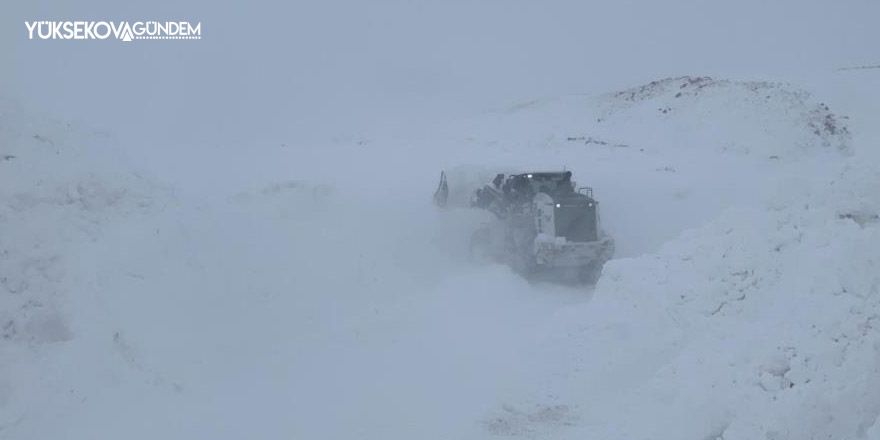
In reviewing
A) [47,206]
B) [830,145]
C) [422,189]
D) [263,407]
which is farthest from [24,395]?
[830,145]

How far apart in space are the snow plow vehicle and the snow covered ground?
1.61 ft

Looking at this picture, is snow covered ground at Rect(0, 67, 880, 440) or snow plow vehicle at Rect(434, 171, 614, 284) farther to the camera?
snow plow vehicle at Rect(434, 171, 614, 284)

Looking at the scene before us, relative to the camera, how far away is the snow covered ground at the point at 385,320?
6922 mm

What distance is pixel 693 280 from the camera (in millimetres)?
8734

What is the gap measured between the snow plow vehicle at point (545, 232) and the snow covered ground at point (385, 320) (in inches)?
19.3

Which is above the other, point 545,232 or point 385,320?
point 545,232

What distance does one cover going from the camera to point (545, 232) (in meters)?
14.5

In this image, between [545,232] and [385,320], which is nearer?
[385,320]

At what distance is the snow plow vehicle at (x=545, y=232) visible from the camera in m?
14.2

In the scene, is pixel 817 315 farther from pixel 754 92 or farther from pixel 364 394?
pixel 754 92

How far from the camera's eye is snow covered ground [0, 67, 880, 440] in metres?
6.92

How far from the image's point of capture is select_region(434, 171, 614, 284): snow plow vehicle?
560 inches

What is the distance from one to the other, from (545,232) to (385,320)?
4206 millimetres

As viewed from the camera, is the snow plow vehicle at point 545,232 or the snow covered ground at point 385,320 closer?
the snow covered ground at point 385,320
